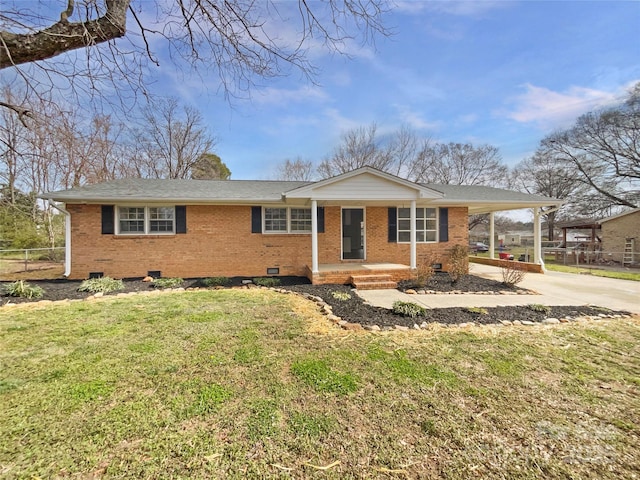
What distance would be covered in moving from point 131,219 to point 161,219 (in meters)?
0.93

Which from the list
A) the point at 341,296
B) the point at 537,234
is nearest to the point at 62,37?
the point at 341,296

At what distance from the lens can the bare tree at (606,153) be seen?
24516 mm

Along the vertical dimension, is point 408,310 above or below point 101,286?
below

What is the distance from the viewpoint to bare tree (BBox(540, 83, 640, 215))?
24516 mm

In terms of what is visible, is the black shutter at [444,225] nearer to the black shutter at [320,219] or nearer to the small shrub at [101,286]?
the black shutter at [320,219]

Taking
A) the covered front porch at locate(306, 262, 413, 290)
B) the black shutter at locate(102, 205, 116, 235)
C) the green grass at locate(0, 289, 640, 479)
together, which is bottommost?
the green grass at locate(0, 289, 640, 479)

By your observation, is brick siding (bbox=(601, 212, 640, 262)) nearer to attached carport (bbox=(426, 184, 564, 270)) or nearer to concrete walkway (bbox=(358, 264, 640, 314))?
attached carport (bbox=(426, 184, 564, 270))

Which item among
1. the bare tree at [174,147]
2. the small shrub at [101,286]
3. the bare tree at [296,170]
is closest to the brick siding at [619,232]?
the bare tree at [296,170]

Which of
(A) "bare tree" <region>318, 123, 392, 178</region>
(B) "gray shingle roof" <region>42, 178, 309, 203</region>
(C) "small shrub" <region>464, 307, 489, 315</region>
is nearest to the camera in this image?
(C) "small shrub" <region>464, 307, 489, 315</region>

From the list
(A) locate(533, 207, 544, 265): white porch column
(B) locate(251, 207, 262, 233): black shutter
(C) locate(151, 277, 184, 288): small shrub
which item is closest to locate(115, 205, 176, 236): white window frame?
(C) locate(151, 277, 184, 288): small shrub

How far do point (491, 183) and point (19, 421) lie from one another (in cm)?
3329

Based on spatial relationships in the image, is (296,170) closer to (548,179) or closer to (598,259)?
(598,259)

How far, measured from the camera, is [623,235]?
1977 cm

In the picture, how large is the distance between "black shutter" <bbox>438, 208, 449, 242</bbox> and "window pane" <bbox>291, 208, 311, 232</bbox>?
519 centimetres
